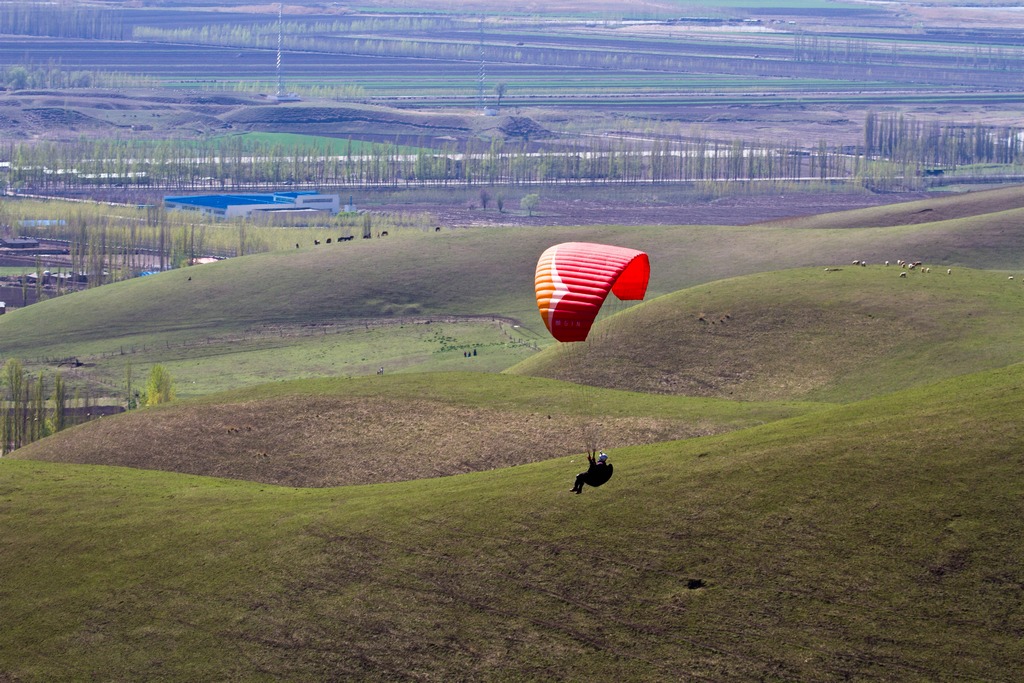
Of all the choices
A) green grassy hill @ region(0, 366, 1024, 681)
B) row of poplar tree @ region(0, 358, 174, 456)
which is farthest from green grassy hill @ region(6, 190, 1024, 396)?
green grassy hill @ region(0, 366, 1024, 681)

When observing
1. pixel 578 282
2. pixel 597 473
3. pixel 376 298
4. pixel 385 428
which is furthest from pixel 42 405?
pixel 597 473

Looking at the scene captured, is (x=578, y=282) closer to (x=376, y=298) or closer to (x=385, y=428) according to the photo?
(x=385, y=428)

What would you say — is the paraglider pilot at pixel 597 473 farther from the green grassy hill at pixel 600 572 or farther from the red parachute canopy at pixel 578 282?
the red parachute canopy at pixel 578 282

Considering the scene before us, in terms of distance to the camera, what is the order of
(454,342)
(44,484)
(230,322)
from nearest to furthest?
(44,484), (454,342), (230,322)

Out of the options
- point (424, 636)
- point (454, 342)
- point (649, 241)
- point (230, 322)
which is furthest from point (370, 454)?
point (649, 241)

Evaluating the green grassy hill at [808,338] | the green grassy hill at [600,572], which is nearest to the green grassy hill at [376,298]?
the green grassy hill at [808,338]

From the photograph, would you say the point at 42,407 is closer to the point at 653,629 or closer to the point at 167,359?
the point at 167,359

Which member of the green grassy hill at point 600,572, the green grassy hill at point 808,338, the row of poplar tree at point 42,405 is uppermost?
the green grassy hill at point 808,338
